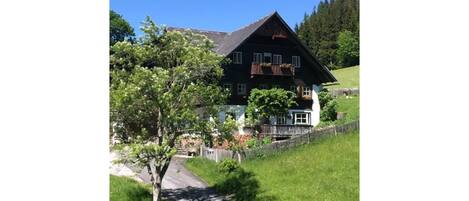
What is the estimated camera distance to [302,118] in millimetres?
5480

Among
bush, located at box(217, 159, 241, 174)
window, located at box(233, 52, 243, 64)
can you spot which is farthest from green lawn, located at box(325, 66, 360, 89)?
bush, located at box(217, 159, 241, 174)

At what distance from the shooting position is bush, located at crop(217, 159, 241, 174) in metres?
5.11

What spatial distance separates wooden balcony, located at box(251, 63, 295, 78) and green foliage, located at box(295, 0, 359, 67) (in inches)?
13.9

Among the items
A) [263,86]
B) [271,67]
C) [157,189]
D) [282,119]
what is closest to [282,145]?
[282,119]

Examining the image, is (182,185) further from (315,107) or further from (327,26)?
(327,26)

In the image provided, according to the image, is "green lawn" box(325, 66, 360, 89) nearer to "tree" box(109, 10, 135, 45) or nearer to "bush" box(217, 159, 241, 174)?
"bush" box(217, 159, 241, 174)

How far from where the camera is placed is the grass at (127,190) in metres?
4.60

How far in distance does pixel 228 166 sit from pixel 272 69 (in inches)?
39.9
